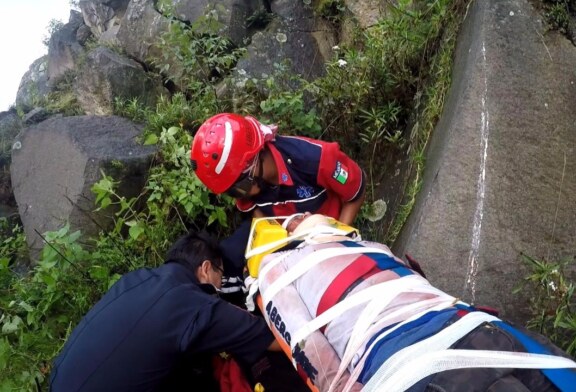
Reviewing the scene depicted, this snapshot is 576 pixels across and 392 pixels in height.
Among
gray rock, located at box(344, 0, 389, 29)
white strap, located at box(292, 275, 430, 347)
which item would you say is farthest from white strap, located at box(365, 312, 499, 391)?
gray rock, located at box(344, 0, 389, 29)

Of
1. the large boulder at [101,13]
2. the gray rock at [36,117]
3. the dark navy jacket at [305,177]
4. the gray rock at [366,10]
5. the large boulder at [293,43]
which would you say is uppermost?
the large boulder at [101,13]

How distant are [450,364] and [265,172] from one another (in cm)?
204

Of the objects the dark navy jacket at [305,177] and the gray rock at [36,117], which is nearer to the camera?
the dark navy jacket at [305,177]

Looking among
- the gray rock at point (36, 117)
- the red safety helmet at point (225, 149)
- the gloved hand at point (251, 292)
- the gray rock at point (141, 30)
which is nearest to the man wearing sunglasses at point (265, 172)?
the red safety helmet at point (225, 149)

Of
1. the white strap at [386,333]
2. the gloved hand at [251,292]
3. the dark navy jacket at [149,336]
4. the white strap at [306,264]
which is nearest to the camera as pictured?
the white strap at [386,333]

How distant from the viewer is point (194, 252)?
299cm

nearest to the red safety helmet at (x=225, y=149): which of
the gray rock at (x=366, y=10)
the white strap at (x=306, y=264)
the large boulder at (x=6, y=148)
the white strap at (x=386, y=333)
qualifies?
the white strap at (x=306, y=264)

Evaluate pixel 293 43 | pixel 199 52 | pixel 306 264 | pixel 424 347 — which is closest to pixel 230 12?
pixel 199 52

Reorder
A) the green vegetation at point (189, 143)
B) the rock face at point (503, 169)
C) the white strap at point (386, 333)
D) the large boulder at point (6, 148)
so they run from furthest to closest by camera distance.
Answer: the large boulder at point (6, 148), the green vegetation at point (189, 143), the rock face at point (503, 169), the white strap at point (386, 333)

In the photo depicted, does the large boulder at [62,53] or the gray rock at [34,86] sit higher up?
the large boulder at [62,53]

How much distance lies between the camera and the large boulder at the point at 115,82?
590 cm

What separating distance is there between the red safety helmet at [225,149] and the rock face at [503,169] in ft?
4.03

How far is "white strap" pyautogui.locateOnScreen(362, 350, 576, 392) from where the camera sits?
62.2 inches

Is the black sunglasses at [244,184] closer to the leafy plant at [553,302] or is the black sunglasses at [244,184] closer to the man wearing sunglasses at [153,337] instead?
the man wearing sunglasses at [153,337]
